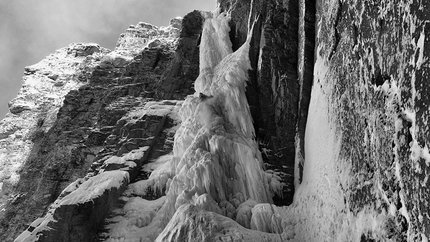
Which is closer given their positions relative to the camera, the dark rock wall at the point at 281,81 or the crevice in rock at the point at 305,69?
the crevice in rock at the point at 305,69

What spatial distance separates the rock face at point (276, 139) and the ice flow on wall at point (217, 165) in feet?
0.15

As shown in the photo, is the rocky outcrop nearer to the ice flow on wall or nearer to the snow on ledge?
the snow on ledge

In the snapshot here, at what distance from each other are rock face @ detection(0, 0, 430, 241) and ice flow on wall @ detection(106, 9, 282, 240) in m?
0.04

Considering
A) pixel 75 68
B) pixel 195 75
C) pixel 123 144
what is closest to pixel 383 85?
pixel 123 144

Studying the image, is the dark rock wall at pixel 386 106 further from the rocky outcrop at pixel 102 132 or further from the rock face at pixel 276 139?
the rocky outcrop at pixel 102 132

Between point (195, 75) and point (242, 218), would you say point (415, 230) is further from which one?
point (195, 75)

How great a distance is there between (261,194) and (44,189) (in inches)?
838

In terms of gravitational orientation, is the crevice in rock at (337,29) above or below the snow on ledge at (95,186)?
above

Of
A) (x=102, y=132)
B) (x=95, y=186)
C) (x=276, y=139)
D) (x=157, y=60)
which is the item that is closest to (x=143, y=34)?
(x=157, y=60)

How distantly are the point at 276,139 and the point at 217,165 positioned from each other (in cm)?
249

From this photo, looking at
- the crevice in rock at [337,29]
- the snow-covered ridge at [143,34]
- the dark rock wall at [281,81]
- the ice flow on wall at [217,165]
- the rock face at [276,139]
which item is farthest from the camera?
the snow-covered ridge at [143,34]

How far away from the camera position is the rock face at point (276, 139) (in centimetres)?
608

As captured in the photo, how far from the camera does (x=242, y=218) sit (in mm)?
11086

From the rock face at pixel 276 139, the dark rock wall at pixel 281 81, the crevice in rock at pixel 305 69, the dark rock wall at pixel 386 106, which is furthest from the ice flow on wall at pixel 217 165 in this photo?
the dark rock wall at pixel 386 106
